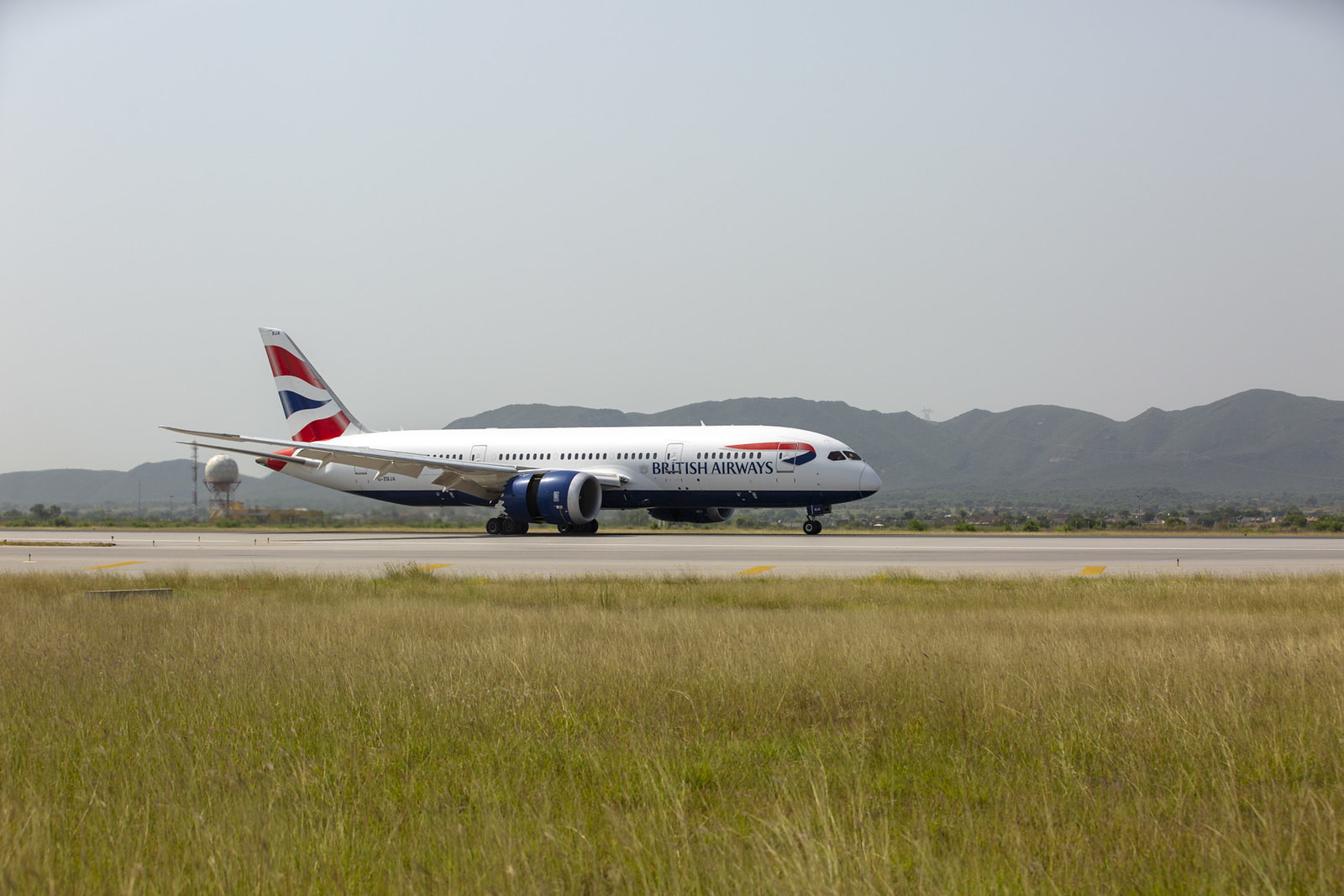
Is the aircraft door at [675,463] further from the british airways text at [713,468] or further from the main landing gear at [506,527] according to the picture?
the main landing gear at [506,527]

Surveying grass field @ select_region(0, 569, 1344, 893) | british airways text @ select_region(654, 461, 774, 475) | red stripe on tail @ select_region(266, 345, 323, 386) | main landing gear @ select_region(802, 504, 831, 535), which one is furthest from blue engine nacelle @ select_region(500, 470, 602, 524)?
grass field @ select_region(0, 569, 1344, 893)

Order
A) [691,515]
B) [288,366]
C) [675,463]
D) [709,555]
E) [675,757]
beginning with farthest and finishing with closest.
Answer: [288,366]
[691,515]
[675,463]
[709,555]
[675,757]

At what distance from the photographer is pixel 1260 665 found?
877 centimetres

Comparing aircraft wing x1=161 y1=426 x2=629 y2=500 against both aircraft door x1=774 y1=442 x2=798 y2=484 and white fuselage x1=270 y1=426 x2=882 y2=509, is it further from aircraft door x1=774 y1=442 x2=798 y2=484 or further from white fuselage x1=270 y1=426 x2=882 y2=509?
aircraft door x1=774 y1=442 x2=798 y2=484

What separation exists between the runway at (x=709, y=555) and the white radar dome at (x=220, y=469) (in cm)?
4449

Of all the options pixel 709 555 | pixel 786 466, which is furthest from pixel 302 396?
pixel 709 555

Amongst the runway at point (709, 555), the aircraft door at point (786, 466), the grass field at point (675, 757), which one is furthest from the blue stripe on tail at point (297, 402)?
the grass field at point (675, 757)

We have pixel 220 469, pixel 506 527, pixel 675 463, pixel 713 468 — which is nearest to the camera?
pixel 713 468

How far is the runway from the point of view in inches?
Answer: 873

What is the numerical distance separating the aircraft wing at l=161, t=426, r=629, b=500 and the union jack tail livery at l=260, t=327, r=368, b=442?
3.46 m

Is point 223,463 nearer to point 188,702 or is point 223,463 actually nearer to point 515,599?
point 515,599

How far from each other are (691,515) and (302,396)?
18.1 m

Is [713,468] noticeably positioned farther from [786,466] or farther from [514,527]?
[514,527]

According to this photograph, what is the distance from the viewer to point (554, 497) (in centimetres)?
3653
